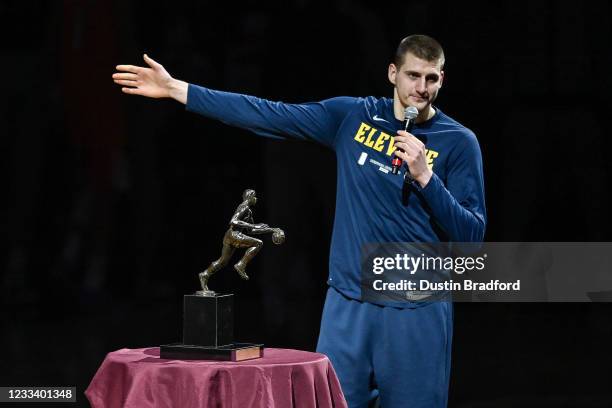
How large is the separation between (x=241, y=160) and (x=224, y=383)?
3.34 m

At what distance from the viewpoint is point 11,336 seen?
6.23 metres

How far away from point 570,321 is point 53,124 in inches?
130

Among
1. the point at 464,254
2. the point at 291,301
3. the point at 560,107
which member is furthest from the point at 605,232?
the point at 464,254

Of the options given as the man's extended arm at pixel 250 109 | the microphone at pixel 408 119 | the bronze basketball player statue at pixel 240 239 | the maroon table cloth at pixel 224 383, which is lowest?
the maroon table cloth at pixel 224 383

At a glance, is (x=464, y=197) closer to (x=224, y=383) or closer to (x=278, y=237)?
(x=278, y=237)

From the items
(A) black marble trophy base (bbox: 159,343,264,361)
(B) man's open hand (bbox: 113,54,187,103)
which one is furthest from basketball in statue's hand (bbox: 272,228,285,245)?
(B) man's open hand (bbox: 113,54,187,103)

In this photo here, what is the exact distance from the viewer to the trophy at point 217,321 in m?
3.14

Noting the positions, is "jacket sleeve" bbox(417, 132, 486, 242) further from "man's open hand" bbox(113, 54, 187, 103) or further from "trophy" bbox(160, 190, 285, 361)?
"man's open hand" bbox(113, 54, 187, 103)

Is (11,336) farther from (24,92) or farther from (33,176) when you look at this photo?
(24,92)

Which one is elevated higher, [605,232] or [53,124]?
[53,124]

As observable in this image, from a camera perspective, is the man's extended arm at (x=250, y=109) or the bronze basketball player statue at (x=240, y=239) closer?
the bronze basketball player statue at (x=240, y=239)

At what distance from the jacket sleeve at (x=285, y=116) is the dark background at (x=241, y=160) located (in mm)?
2156

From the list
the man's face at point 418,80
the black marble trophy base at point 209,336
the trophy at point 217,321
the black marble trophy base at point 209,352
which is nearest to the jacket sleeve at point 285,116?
the man's face at point 418,80

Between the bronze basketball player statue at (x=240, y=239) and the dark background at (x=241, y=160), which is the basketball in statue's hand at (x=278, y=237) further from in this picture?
the dark background at (x=241, y=160)
